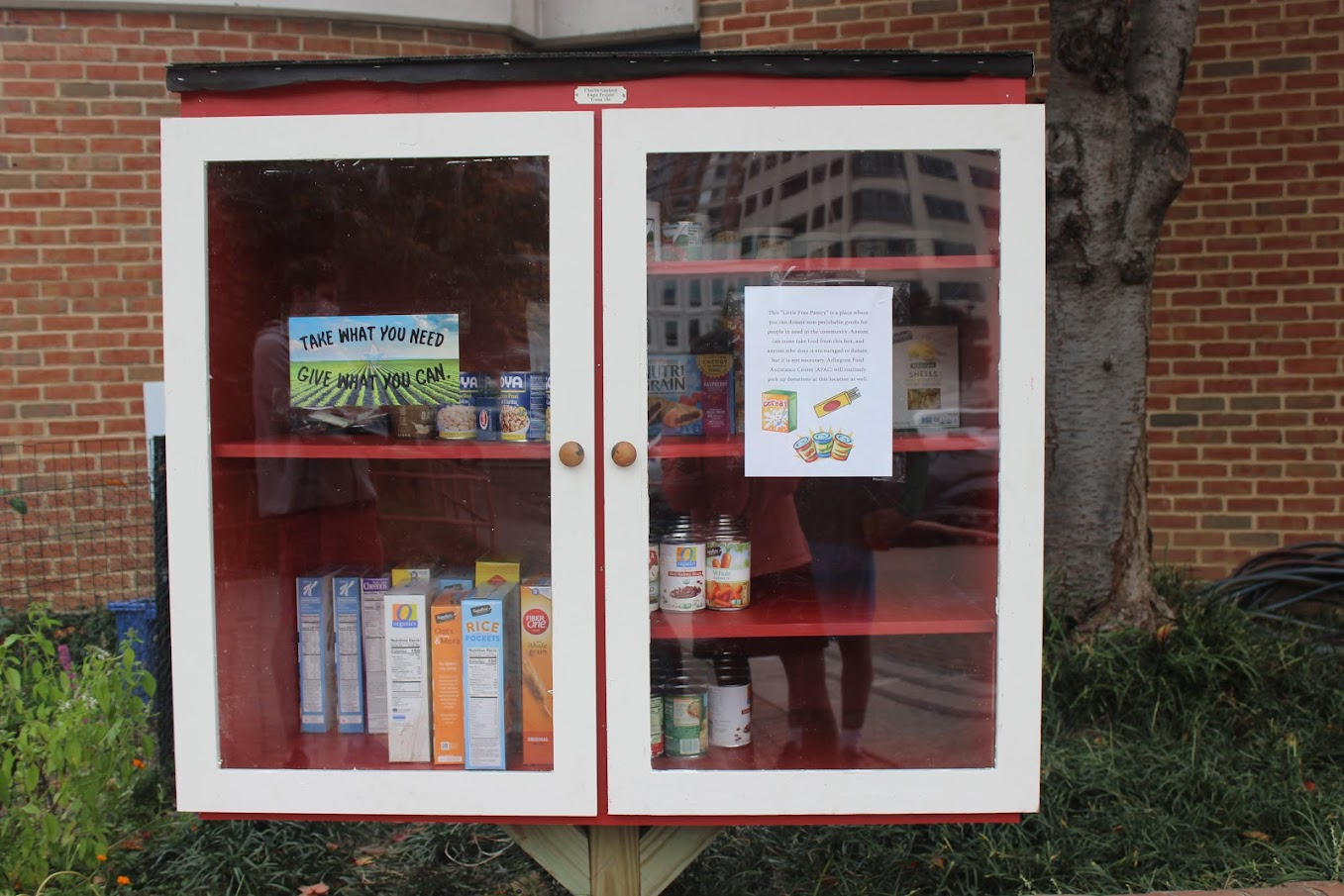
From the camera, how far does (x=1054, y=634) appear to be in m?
3.91

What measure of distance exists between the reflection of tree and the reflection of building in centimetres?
31

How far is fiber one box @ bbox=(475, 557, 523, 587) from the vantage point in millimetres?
2524

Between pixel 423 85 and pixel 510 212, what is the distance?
1.04 feet

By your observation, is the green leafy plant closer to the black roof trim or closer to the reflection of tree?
the reflection of tree

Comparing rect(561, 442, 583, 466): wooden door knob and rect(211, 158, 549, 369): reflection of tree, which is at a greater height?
rect(211, 158, 549, 369): reflection of tree

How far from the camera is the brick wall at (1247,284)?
489 centimetres

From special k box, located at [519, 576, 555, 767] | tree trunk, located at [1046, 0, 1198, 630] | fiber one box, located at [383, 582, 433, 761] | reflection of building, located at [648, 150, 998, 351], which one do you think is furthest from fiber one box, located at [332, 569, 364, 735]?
tree trunk, located at [1046, 0, 1198, 630]

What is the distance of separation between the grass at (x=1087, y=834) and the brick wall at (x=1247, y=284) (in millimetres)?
1394

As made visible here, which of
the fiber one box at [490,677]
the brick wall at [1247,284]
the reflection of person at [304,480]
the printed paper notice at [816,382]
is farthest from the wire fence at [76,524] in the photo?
the brick wall at [1247,284]

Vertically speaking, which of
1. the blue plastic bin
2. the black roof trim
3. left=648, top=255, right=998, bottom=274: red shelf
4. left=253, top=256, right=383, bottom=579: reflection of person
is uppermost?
the black roof trim

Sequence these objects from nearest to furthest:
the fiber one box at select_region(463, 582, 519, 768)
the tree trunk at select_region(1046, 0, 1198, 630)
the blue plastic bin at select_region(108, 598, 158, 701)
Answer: the fiber one box at select_region(463, 582, 519, 768), the tree trunk at select_region(1046, 0, 1198, 630), the blue plastic bin at select_region(108, 598, 158, 701)

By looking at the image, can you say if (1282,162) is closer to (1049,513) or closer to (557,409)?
(1049,513)

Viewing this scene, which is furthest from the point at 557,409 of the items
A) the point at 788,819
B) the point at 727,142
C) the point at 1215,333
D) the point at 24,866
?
the point at 1215,333

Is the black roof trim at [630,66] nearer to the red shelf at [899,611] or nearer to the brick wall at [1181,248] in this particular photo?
the red shelf at [899,611]
